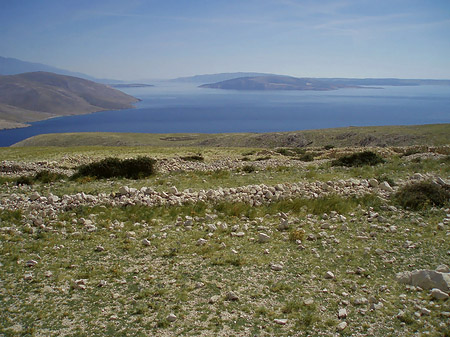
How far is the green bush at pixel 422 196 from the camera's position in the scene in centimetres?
1196

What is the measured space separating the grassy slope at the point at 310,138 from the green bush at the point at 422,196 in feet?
153

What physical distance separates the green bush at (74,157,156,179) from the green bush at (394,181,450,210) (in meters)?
13.1

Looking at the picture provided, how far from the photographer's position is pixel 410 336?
18.0 feet

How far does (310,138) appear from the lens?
83.7m

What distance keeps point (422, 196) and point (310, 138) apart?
2890 inches

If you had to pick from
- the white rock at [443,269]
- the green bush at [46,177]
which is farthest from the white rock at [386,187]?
the green bush at [46,177]

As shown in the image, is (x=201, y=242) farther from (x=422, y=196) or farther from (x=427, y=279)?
(x=422, y=196)

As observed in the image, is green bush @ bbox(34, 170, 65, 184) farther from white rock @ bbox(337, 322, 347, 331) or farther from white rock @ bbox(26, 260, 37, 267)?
white rock @ bbox(337, 322, 347, 331)

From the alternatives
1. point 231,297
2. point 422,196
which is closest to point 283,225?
point 231,297

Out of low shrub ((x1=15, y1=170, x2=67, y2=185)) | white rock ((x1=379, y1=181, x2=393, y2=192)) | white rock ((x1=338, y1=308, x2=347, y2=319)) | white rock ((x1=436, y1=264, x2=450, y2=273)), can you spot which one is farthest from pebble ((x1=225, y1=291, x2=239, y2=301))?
low shrub ((x1=15, y1=170, x2=67, y2=185))

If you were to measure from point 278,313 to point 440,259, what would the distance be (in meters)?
4.64

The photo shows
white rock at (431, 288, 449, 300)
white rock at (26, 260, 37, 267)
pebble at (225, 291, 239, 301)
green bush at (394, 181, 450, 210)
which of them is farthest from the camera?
green bush at (394, 181, 450, 210)

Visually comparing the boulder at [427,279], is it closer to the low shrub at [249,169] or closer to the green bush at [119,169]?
the low shrub at [249,169]

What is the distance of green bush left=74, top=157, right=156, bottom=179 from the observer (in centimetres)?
1933
